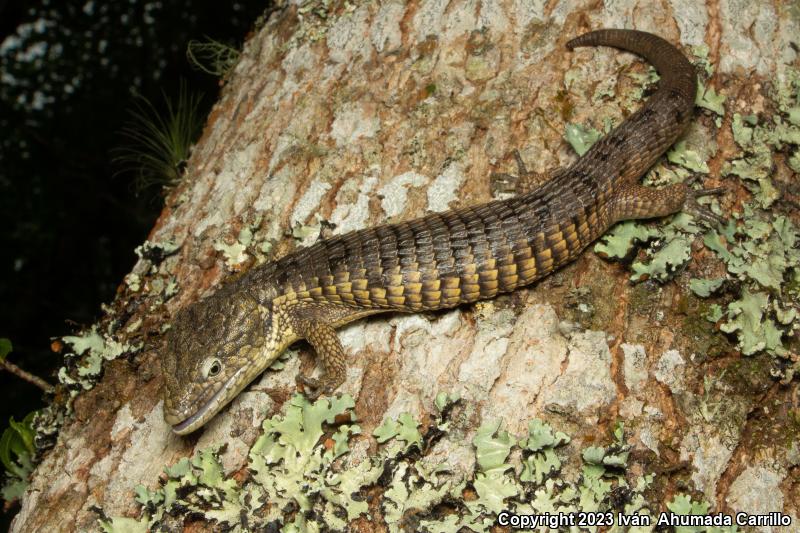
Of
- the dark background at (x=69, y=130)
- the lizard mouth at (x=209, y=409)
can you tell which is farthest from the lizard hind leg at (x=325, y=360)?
the dark background at (x=69, y=130)

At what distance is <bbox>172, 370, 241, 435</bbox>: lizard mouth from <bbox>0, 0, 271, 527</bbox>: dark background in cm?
330

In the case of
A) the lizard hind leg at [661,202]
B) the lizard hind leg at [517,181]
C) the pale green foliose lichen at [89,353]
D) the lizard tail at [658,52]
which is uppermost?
the lizard tail at [658,52]

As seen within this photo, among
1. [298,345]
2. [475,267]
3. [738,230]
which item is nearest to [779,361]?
[738,230]

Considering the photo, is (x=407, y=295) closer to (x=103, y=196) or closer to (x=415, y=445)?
(x=415, y=445)

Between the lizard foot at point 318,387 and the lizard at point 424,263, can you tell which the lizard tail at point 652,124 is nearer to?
the lizard at point 424,263

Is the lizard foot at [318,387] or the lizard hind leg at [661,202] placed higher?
the lizard hind leg at [661,202]

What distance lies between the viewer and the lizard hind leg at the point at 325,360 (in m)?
3.24

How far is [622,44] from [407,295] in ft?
6.65

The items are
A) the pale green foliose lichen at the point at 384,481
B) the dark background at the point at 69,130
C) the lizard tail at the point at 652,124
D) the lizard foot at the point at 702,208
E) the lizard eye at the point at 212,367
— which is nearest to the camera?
the pale green foliose lichen at the point at 384,481

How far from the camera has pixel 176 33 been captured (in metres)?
6.54

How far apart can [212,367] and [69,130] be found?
4.14 m

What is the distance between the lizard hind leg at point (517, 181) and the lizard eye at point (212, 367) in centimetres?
182

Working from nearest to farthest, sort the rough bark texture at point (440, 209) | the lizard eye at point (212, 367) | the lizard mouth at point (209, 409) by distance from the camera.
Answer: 1. the rough bark texture at point (440, 209)
2. the lizard mouth at point (209, 409)
3. the lizard eye at point (212, 367)

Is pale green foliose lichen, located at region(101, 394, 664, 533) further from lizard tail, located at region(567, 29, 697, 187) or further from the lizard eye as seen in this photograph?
lizard tail, located at region(567, 29, 697, 187)
